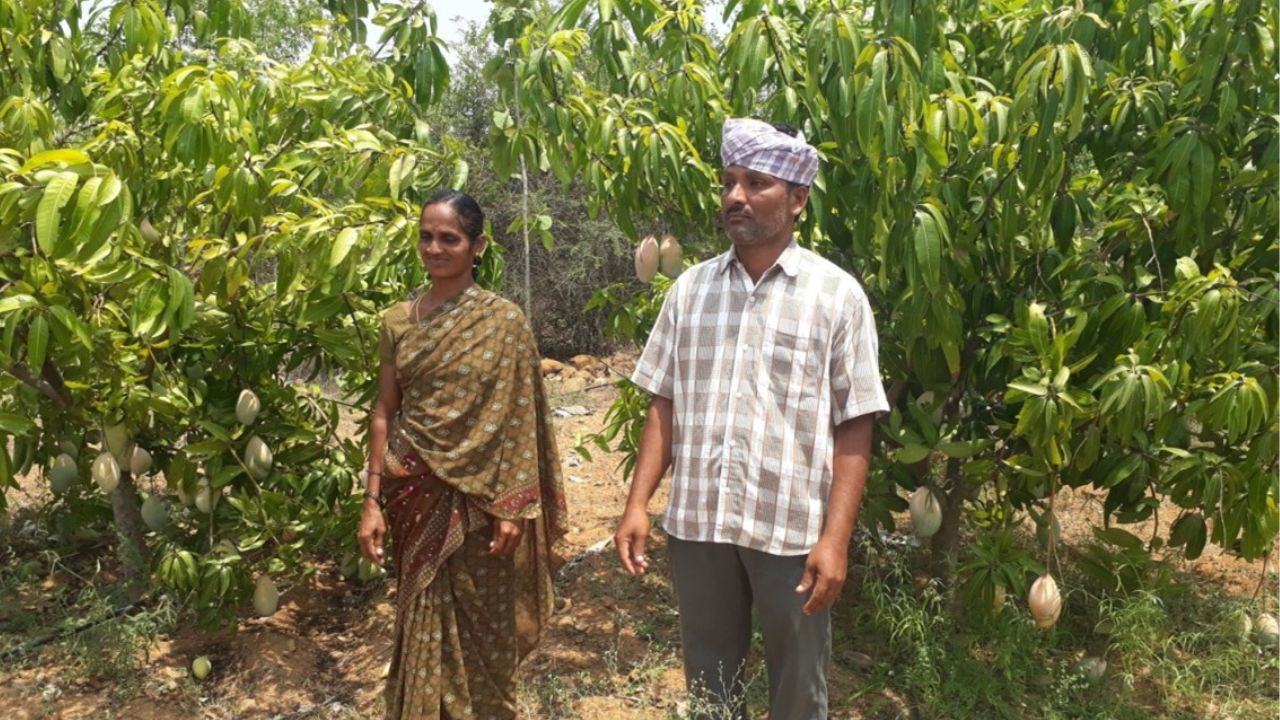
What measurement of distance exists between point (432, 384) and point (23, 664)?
1.62m

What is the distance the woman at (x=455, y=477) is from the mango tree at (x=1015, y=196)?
0.51 metres

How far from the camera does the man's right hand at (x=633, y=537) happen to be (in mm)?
1932

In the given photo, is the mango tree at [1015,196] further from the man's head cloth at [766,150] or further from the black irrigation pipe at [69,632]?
the black irrigation pipe at [69,632]

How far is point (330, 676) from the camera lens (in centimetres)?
299

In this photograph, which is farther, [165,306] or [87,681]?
[87,681]

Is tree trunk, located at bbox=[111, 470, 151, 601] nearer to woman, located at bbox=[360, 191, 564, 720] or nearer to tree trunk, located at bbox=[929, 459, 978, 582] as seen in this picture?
woman, located at bbox=[360, 191, 564, 720]

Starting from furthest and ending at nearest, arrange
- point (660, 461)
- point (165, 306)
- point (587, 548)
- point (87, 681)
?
point (587, 548) → point (87, 681) → point (165, 306) → point (660, 461)

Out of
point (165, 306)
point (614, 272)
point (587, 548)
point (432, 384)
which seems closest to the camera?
point (432, 384)

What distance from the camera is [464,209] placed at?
2.20 m

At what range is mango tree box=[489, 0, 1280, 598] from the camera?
2188 mm

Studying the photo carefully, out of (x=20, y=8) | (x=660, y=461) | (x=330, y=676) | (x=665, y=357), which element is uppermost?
(x=20, y=8)

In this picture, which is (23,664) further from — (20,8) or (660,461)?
(660,461)

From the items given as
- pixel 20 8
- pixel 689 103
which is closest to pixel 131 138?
pixel 20 8

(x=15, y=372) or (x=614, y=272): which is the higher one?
(x=15, y=372)
